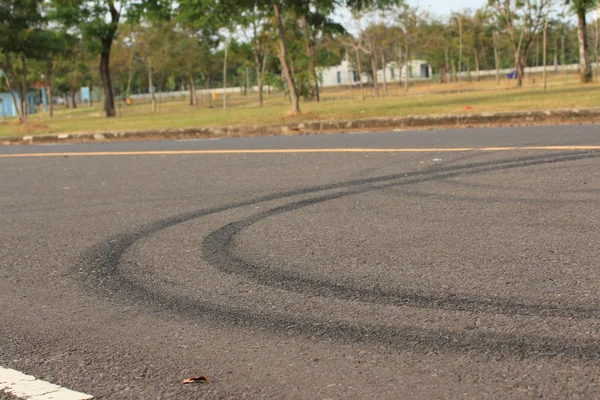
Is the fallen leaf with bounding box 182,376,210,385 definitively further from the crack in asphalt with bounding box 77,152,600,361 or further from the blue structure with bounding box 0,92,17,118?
the blue structure with bounding box 0,92,17,118

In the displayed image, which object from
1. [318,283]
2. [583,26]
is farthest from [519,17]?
[318,283]

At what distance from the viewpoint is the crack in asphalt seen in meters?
3.14

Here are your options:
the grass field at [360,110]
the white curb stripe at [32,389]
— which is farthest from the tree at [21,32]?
the white curb stripe at [32,389]

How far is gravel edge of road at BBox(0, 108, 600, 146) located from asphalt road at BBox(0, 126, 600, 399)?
4.73 m

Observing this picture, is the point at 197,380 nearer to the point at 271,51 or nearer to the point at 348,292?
the point at 348,292

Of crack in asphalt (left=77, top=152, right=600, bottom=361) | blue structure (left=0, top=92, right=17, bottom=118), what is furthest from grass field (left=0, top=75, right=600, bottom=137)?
blue structure (left=0, top=92, right=17, bottom=118)

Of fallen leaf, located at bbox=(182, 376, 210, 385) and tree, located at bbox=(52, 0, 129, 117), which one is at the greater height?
tree, located at bbox=(52, 0, 129, 117)

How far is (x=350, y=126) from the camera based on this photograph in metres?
15.1

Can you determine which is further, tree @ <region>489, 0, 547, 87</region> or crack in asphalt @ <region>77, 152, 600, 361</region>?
tree @ <region>489, 0, 547, 87</region>

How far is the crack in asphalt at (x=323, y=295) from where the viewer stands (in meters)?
3.14

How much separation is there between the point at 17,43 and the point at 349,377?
123 feet

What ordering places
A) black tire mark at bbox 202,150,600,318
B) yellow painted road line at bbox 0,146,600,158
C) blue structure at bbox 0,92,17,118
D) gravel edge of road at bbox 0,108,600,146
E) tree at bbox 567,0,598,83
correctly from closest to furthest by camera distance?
1. black tire mark at bbox 202,150,600,318
2. yellow painted road line at bbox 0,146,600,158
3. gravel edge of road at bbox 0,108,600,146
4. tree at bbox 567,0,598,83
5. blue structure at bbox 0,92,17,118

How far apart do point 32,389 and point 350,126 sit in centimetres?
1252

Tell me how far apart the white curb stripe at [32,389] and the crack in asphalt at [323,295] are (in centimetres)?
88
